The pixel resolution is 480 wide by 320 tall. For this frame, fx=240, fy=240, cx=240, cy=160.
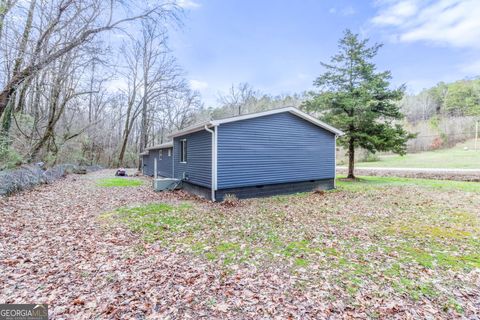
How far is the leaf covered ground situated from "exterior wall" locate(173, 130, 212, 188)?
2220 mm

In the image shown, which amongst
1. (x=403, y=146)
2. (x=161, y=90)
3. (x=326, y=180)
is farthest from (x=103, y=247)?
(x=161, y=90)

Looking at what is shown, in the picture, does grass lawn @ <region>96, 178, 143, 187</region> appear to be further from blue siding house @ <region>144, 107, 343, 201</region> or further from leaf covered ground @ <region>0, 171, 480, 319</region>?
leaf covered ground @ <region>0, 171, 480, 319</region>

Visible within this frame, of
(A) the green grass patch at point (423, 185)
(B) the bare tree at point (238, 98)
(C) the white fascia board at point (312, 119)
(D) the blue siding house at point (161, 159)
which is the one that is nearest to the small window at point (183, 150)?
(D) the blue siding house at point (161, 159)

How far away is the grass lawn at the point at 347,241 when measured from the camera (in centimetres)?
333

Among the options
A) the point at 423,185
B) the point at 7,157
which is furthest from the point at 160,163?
the point at 423,185

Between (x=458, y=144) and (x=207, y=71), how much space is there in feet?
119

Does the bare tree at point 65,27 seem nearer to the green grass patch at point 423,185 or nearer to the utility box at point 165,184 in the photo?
the utility box at point 165,184

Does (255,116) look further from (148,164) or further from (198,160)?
(148,164)

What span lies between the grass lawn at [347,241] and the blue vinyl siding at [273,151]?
4.70ft

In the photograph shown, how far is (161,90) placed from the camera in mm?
27375

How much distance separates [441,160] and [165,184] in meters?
27.3

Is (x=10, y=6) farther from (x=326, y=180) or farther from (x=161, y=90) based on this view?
(x=161, y=90)

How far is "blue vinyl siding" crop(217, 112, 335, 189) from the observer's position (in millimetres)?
9398

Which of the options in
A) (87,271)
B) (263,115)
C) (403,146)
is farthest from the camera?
(403,146)
